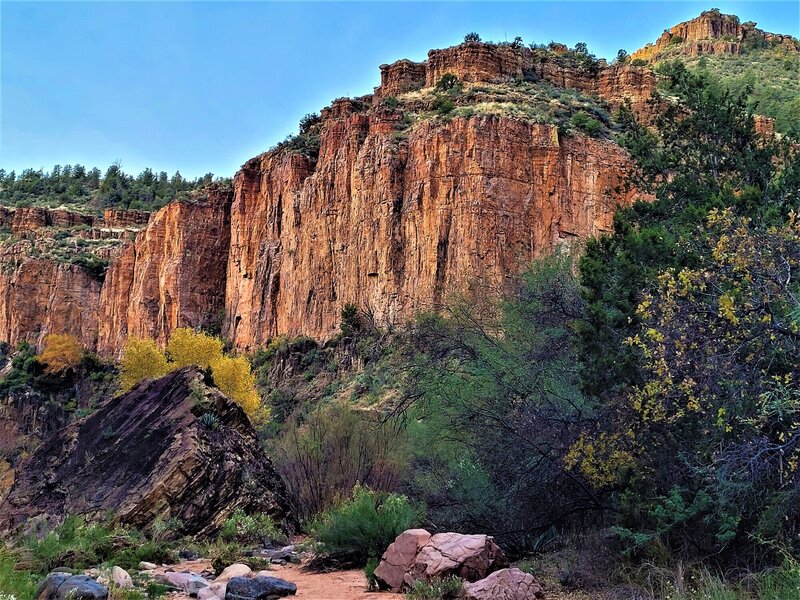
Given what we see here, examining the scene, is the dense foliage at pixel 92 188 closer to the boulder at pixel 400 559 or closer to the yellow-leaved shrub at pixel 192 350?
the yellow-leaved shrub at pixel 192 350

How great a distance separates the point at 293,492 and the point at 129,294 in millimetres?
50713

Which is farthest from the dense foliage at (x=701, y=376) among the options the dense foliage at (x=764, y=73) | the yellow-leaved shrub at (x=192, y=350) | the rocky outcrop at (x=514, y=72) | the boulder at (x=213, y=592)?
the dense foliage at (x=764, y=73)

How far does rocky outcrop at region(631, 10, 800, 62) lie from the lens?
3580 inches

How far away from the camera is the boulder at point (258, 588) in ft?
32.2

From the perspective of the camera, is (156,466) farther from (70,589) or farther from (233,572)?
(70,589)

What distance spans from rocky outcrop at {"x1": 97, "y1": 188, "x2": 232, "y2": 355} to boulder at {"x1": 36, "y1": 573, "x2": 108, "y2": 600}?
166 ft

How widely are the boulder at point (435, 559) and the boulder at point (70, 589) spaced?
3503 mm

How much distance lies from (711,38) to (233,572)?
332ft

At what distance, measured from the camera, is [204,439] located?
51.3 feet

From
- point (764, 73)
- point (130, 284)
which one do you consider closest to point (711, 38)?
point (764, 73)

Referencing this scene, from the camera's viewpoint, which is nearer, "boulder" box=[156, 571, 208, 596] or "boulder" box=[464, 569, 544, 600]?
"boulder" box=[464, 569, 544, 600]

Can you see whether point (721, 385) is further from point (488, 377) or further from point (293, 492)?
point (293, 492)

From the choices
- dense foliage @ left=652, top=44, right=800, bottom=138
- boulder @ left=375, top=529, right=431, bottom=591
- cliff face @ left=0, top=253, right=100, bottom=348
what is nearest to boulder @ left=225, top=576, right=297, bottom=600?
boulder @ left=375, top=529, right=431, bottom=591

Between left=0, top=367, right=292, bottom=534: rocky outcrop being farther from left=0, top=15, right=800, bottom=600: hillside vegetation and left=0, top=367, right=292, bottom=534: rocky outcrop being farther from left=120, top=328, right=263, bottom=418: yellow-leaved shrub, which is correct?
left=120, top=328, right=263, bottom=418: yellow-leaved shrub
